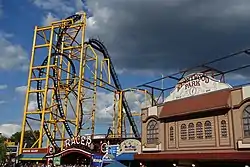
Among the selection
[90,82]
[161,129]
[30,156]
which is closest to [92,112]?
[90,82]

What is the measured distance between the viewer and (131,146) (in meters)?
25.7

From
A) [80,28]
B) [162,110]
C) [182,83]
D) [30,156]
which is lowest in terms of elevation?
[30,156]

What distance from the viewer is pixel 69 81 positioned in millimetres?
44625

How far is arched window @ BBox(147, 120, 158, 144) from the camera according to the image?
77.7ft

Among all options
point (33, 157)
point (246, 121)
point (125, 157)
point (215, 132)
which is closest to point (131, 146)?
point (125, 157)

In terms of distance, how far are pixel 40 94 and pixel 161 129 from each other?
903 inches

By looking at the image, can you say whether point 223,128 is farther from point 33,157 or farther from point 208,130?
point 33,157

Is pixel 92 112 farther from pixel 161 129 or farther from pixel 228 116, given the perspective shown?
pixel 228 116

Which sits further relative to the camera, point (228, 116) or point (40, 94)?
point (40, 94)

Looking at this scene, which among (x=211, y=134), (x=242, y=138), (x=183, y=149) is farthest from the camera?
(x=183, y=149)

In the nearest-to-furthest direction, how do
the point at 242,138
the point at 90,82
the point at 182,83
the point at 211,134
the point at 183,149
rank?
the point at 242,138, the point at 211,134, the point at 183,149, the point at 182,83, the point at 90,82

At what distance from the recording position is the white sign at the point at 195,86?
20.3 m

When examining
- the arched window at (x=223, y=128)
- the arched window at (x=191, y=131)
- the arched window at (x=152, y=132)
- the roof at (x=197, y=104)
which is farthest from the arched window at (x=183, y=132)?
the arched window at (x=223, y=128)

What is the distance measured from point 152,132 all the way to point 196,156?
5.31m
